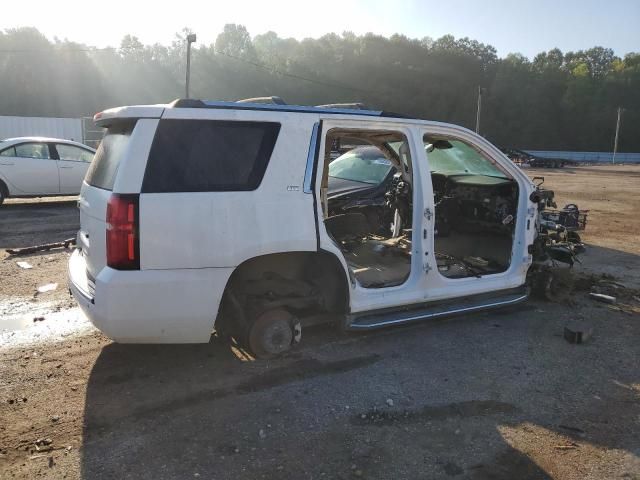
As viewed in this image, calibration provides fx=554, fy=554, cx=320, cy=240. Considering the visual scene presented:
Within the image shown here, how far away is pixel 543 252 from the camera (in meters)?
5.85

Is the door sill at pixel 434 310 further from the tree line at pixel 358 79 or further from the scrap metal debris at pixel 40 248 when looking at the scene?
the tree line at pixel 358 79

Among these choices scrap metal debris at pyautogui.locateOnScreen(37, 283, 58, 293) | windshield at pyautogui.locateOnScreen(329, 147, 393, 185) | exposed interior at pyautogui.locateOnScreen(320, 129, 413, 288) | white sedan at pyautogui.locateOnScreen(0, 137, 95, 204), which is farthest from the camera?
white sedan at pyautogui.locateOnScreen(0, 137, 95, 204)

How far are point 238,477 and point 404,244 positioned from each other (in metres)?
3.76

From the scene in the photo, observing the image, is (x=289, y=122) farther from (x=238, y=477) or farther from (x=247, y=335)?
(x=238, y=477)

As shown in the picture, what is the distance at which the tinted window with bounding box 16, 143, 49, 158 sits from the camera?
11.9 m

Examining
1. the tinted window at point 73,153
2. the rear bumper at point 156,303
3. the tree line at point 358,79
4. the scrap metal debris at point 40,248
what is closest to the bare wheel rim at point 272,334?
the rear bumper at point 156,303

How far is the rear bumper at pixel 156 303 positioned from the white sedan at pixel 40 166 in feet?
A: 31.1

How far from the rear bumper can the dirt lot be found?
411 mm

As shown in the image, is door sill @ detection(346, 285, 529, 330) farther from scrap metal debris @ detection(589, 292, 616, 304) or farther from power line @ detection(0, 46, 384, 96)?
power line @ detection(0, 46, 384, 96)

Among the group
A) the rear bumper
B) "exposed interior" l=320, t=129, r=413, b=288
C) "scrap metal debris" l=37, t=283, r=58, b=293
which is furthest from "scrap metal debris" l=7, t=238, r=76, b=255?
the rear bumper

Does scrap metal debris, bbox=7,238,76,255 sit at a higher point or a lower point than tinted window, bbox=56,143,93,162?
lower

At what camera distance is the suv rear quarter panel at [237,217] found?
352 cm

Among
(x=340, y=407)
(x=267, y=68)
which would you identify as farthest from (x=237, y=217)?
(x=267, y=68)

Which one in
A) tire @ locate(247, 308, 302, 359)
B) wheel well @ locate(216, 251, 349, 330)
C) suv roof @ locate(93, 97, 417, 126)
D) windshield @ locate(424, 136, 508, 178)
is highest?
suv roof @ locate(93, 97, 417, 126)
